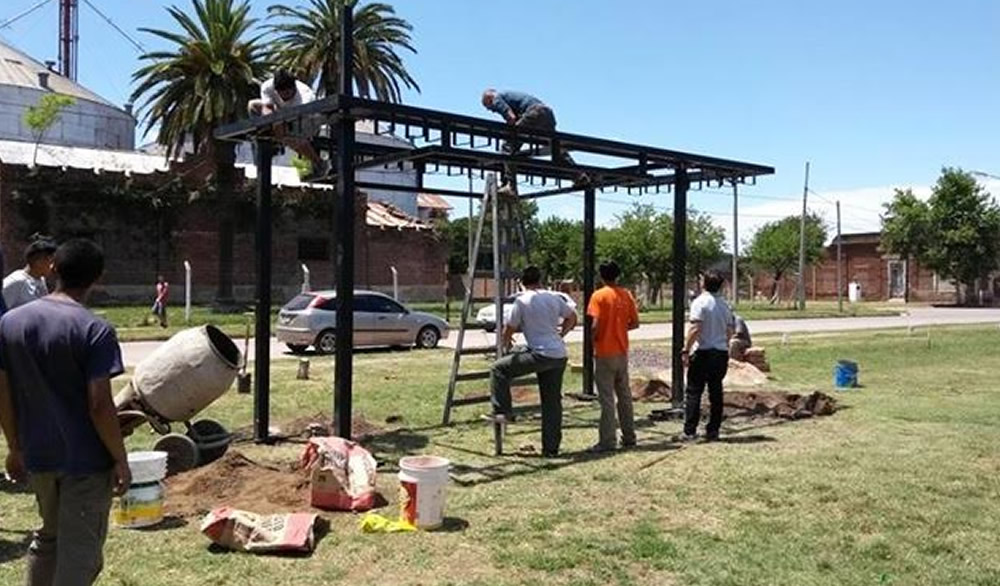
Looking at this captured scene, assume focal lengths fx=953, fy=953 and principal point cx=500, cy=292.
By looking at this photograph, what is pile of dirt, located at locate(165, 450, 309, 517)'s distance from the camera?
6977 mm

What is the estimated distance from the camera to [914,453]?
30.7 ft

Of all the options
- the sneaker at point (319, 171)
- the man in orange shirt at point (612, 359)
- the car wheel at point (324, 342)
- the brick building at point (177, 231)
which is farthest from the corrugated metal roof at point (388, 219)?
the man in orange shirt at point (612, 359)

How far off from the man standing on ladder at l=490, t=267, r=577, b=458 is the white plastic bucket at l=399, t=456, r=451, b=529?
2.63 metres

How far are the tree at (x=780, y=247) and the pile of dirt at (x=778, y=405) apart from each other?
175ft

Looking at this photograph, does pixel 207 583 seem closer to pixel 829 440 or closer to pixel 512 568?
pixel 512 568

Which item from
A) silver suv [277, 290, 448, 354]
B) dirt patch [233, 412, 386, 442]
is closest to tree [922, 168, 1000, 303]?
silver suv [277, 290, 448, 354]

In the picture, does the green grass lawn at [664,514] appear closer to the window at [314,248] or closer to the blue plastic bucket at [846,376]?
the blue plastic bucket at [846,376]

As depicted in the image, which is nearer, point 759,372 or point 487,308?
point 759,372

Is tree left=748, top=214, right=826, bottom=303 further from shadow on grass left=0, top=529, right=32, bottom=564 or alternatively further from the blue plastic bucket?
→ shadow on grass left=0, top=529, right=32, bottom=564

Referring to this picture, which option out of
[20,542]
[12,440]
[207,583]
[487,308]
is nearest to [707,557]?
[207,583]

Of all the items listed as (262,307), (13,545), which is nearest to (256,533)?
(13,545)

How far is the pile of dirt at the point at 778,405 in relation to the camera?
12.1 metres

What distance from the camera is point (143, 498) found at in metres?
6.41

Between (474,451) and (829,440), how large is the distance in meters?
3.82
